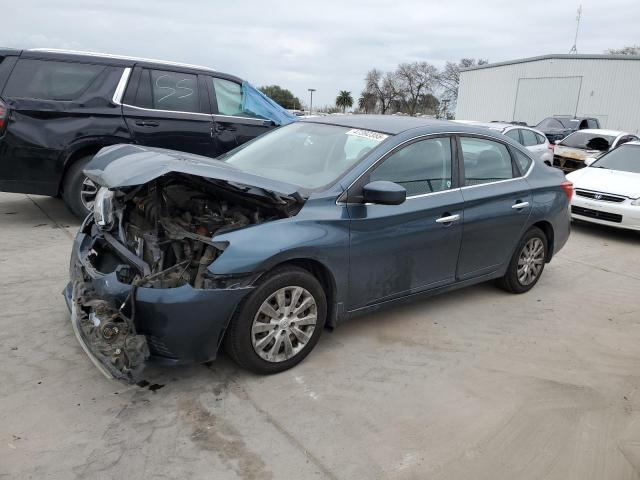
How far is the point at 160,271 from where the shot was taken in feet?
10.2

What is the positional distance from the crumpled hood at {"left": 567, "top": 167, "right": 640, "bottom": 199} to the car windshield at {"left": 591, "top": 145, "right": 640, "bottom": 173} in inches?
8.3

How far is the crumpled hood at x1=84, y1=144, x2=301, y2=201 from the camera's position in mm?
3014

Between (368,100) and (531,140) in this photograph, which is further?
(368,100)

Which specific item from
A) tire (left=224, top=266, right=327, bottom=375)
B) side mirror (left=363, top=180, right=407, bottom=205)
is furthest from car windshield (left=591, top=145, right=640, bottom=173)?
tire (left=224, top=266, right=327, bottom=375)

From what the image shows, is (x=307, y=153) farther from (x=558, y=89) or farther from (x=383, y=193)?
(x=558, y=89)

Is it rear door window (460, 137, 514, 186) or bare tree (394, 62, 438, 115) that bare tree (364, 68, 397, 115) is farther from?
rear door window (460, 137, 514, 186)

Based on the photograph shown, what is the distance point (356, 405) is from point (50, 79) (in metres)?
5.22

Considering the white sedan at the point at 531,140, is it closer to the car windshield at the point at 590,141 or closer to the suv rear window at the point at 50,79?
the car windshield at the point at 590,141

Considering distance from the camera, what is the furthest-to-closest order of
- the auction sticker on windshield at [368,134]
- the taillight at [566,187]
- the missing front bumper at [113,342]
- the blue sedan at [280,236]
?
the taillight at [566,187], the auction sticker on windshield at [368,134], the blue sedan at [280,236], the missing front bumper at [113,342]

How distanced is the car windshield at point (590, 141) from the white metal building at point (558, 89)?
19628 millimetres

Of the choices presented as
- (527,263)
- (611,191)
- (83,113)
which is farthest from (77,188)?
(611,191)

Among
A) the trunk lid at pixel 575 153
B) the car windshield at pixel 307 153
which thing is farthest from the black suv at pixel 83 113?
the trunk lid at pixel 575 153

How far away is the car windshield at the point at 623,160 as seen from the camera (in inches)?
349

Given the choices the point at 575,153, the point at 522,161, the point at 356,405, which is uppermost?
the point at 522,161
